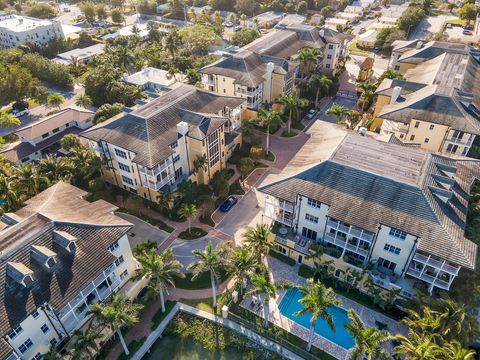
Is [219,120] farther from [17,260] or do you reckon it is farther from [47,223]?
[17,260]


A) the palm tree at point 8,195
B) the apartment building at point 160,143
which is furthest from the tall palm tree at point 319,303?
the palm tree at point 8,195

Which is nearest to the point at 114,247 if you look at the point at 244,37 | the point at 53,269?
the point at 53,269

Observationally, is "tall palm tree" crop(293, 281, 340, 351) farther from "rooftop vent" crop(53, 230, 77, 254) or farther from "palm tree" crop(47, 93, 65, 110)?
"palm tree" crop(47, 93, 65, 110)

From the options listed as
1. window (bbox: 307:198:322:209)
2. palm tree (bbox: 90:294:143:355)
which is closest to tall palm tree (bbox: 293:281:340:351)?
window (bbox: 307:198:322:209)

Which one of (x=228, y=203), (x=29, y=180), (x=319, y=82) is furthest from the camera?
(x=319, y=82)

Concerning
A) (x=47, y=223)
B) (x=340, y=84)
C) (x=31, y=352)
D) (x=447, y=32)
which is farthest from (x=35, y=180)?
(x=447, y=32)

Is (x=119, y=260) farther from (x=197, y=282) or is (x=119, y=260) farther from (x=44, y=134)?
(x=44, y=134)

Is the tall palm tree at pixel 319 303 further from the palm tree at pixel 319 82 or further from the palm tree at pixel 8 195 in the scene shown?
the palm tree at pixel 319 82
